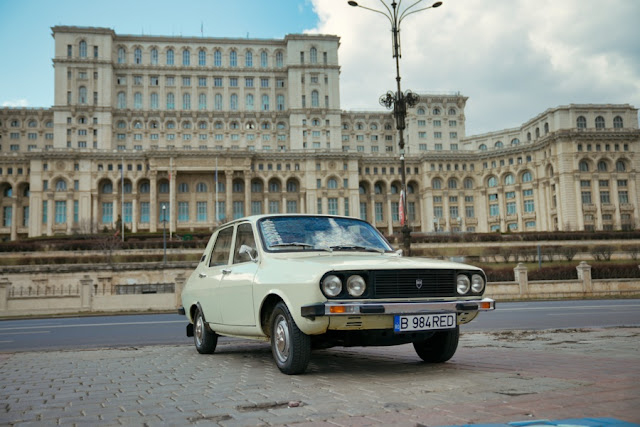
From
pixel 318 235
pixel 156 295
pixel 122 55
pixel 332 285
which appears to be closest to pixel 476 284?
pixel 332 285

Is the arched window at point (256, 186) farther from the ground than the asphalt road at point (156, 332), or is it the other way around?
the arched window at point (256, 186)

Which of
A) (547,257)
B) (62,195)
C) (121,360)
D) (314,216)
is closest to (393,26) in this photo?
(314,216)

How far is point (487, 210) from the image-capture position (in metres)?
91.7

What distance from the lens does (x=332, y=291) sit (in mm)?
4879

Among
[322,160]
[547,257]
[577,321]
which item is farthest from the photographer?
[322,160]

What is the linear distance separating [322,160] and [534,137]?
37.7 m

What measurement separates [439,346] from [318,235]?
1878 mm

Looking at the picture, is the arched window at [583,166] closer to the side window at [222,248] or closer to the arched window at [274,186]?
the arched window at [274,186]

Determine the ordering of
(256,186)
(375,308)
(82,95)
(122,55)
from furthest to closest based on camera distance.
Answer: (122,55) → (256,186) → (82,95) → (375,308)

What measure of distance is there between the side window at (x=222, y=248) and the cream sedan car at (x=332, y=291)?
0.42ft

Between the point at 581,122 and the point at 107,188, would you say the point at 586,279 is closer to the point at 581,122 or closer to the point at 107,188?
the point at 581,122

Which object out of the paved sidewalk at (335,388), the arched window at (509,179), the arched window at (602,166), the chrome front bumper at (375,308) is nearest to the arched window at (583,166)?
the arched window at (602,166)

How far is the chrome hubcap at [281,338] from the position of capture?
5219mm

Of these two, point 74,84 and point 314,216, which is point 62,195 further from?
point 314,216
